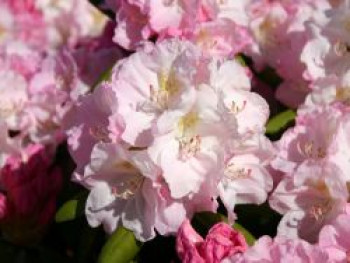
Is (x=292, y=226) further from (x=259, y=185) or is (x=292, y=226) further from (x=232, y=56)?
(x=232, y=56)

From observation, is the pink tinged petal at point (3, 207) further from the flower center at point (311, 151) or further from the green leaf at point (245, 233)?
the flower center at point (311, 151)

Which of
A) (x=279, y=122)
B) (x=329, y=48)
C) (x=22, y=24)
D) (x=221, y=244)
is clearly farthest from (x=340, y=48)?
(x=22, y=24)

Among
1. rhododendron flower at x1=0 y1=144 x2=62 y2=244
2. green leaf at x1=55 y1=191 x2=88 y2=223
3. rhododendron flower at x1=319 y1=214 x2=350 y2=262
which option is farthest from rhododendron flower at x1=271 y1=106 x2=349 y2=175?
rhododendron flower at x1=0 y1=144 x2=62 y2=244

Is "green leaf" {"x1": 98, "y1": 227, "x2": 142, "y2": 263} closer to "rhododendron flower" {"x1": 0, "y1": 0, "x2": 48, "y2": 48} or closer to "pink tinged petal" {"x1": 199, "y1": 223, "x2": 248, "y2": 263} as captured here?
"pink tinged petal" {"x1": 199, "y1": 223, "x2": 248, "y2": 263}

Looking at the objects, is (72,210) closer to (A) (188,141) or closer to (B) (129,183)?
(B) (129,183)

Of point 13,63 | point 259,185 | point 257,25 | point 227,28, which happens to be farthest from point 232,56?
point 13,63

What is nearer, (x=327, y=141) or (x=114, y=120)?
(x=114, y=120)
